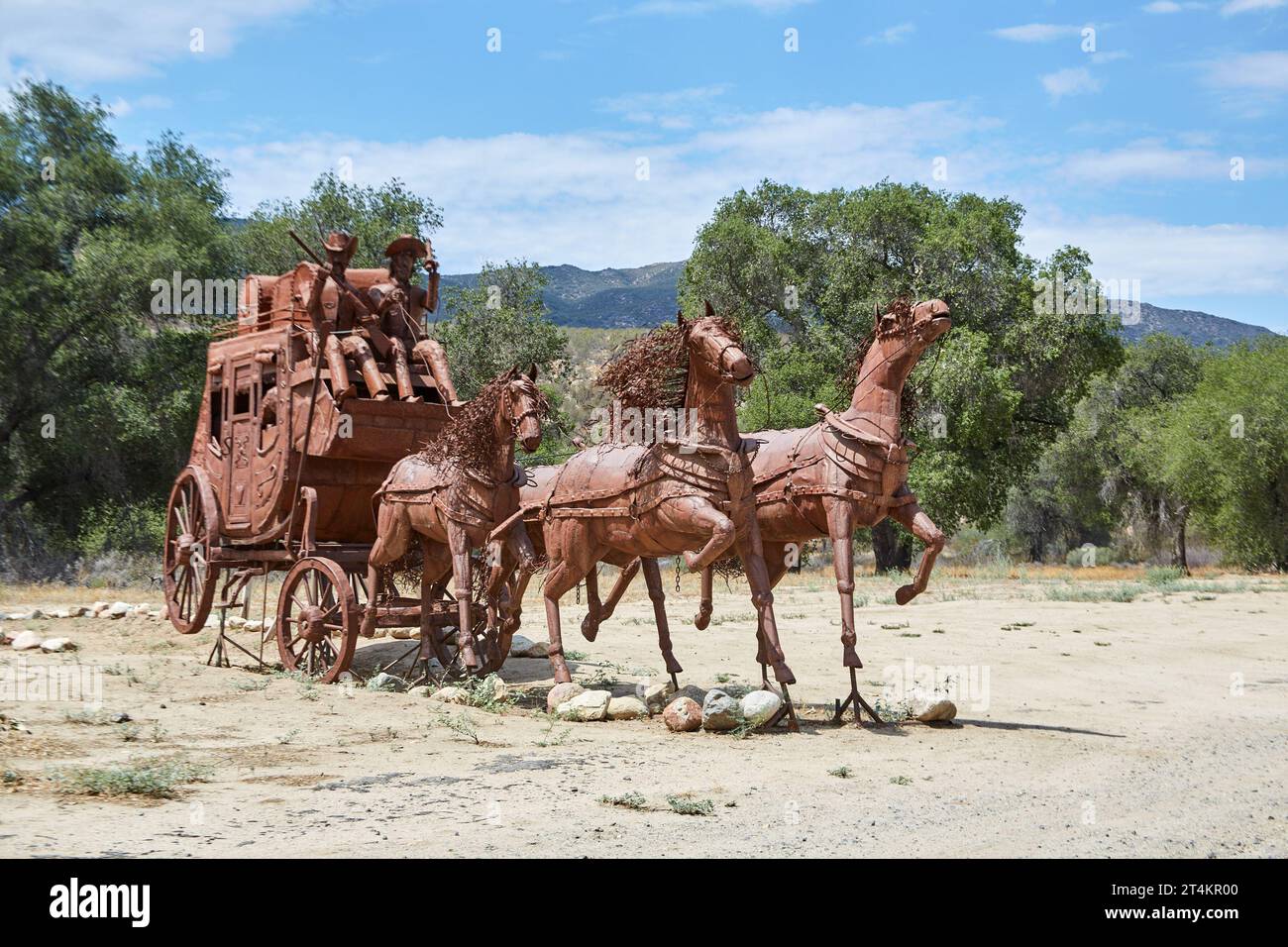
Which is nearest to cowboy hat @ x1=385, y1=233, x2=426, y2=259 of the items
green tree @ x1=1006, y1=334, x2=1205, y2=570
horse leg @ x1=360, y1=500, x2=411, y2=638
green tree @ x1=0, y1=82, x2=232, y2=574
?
horse leg @ x1=360, y1=500, x2=411, y2=638

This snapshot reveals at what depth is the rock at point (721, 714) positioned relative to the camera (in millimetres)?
9867

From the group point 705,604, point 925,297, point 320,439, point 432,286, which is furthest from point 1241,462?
point 320,439

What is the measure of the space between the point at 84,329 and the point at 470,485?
63.4ft

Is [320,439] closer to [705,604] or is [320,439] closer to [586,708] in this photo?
[586,708]

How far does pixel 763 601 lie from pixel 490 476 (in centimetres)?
316

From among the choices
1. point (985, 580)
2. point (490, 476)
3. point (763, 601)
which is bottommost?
point (985, 580)

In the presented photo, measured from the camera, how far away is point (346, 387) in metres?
12.3

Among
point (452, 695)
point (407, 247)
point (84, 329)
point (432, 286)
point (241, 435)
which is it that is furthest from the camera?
point (84, 329)

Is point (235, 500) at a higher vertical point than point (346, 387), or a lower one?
lower

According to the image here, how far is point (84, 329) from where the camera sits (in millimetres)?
27062

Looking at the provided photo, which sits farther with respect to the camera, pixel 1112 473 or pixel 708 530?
pixel 1112 473
